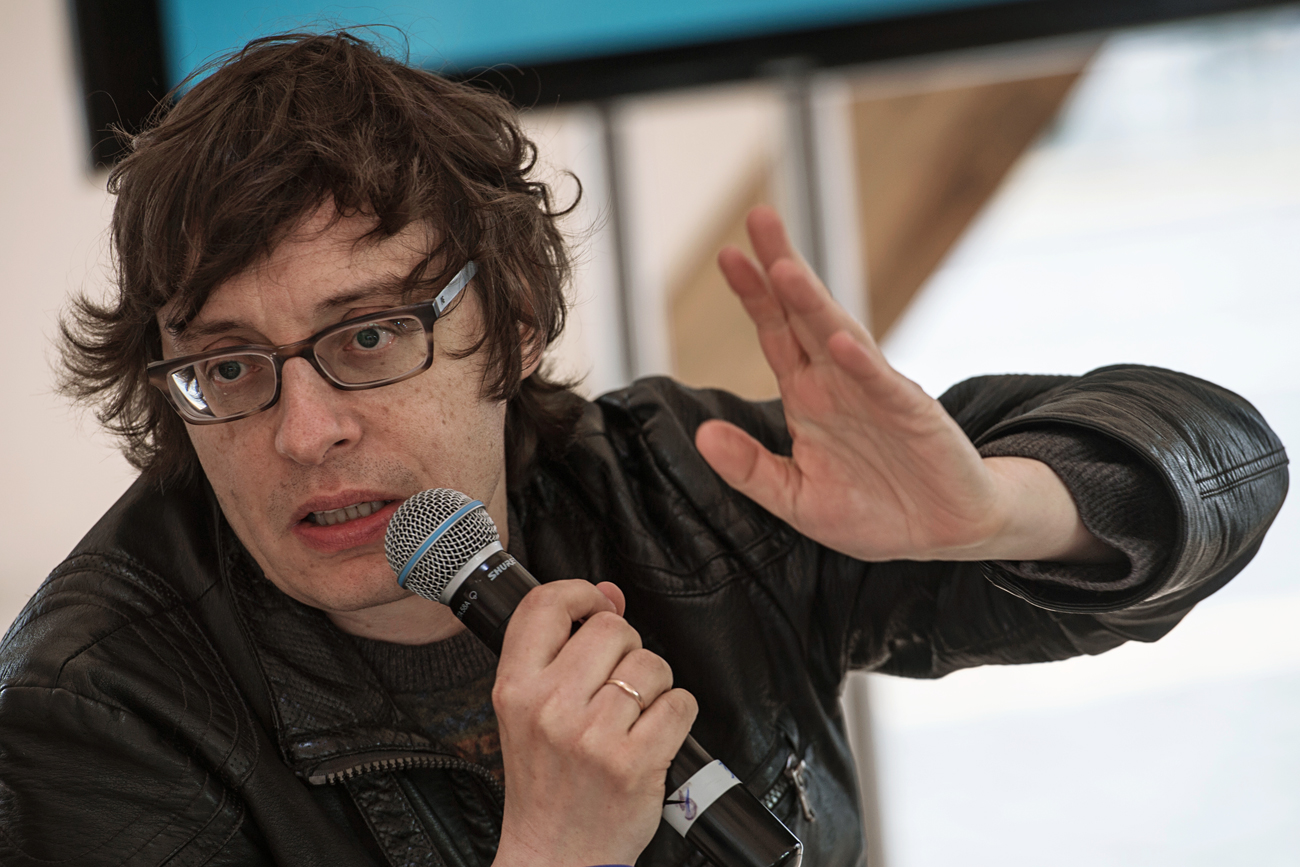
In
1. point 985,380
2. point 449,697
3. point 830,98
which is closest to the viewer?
point 449,697

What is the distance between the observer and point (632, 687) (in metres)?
0.96

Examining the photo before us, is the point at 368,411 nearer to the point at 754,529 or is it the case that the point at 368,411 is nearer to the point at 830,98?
the point at 754,529

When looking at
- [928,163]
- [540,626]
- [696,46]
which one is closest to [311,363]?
[540,626]

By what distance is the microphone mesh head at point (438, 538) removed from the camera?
1021 millimetres

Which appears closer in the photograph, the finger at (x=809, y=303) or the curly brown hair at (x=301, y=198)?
the finger at (x=809, y=303)

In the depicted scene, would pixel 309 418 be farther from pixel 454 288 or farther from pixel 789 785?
pixel 789 785

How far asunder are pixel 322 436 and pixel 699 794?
0.58 metres

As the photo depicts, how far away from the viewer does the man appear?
107cm

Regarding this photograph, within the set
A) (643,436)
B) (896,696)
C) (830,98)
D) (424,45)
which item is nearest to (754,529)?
(643,436)

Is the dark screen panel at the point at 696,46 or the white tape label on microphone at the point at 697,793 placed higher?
the dark screen panel at the point at 696,46

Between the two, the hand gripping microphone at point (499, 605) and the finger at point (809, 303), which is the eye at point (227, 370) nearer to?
the hand gripping microphone at point (499, 605)

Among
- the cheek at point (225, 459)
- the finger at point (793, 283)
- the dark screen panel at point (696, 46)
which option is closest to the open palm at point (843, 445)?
the finger at point (793, 283)

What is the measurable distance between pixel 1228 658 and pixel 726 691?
7.97ft

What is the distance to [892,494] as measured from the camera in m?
1.14
